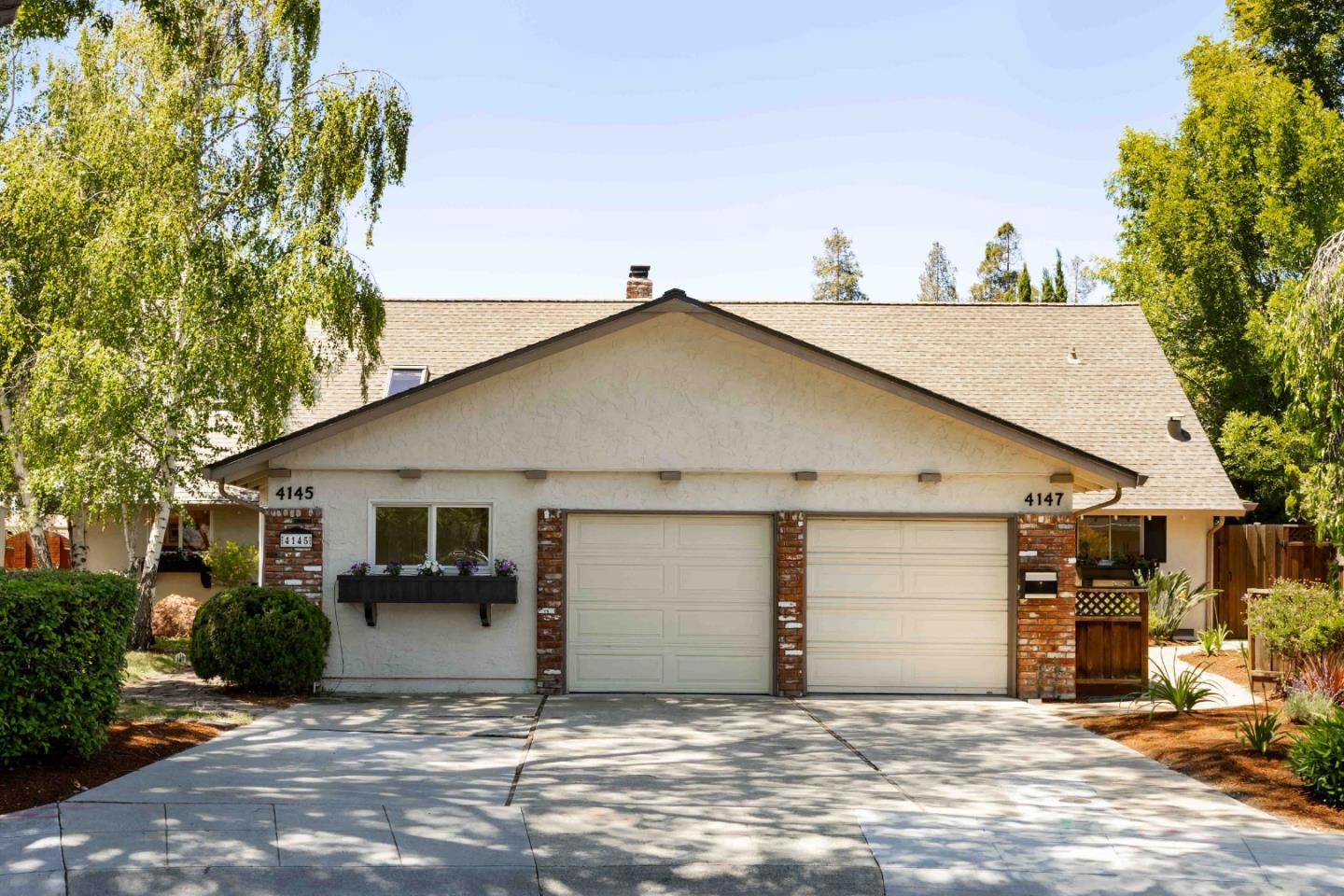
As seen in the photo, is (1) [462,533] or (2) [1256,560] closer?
(1) [462,533]

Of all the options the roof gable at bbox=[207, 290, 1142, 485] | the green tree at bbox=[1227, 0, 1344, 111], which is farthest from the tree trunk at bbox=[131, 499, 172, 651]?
the green tree at bbox=[1227, 0, 1344, 111]

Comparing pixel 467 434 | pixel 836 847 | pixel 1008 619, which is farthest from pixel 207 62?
pixel 836 847

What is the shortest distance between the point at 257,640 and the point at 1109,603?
32.4ft

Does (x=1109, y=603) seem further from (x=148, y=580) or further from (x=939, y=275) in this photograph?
(x=939, y=275)

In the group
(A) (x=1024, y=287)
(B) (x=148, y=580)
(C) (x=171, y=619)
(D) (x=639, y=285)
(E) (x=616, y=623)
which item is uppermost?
(A) (x=1024, y=287)

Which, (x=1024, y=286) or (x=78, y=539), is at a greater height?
(x=1024, y=286)

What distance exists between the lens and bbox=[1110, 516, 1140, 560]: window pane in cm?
2209

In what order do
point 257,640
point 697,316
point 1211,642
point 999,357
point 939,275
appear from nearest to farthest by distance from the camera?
point 257,640 → point 697,316 → point 1211,642 → point 999,357 → point 939,275

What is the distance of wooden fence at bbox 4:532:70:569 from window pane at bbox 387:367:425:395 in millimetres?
7114

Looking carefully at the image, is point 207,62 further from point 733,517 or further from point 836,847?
point 836,847

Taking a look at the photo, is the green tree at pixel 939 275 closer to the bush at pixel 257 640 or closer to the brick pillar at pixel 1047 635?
the brick pillar at pixel 1047 635

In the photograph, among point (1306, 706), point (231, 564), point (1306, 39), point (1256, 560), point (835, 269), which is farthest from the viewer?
point (835, 269)

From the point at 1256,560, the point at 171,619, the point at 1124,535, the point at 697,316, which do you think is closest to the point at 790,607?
the point at 697,316

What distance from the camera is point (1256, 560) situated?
71.7 feet
